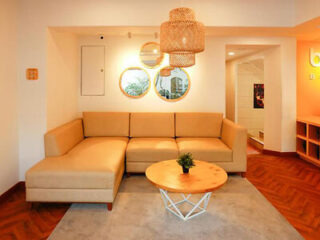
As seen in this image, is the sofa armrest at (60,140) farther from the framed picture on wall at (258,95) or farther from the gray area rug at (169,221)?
the framed picture on wall at (258,95)

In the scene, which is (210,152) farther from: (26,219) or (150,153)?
(26,219)

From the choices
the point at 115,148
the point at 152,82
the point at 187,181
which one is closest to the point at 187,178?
the point at 187,181

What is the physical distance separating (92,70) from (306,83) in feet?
14.3

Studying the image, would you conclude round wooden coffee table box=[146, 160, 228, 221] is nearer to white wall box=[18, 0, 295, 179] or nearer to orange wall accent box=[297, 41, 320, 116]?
white wall box=[18, 0, 295, 179]

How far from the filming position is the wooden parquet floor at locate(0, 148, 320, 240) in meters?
2.30

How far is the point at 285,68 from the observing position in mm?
4703

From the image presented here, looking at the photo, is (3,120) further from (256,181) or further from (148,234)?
(256,181)

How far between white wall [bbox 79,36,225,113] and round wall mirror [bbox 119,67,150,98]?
78 millimetres

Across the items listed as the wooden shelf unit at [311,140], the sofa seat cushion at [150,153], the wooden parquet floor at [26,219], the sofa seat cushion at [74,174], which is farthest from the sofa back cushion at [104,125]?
the wooden shelf unit at [311,140]

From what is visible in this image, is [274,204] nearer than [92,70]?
Yes

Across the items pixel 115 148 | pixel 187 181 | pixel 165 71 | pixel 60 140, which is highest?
pixel 165 71

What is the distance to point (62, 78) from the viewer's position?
3.93 meters

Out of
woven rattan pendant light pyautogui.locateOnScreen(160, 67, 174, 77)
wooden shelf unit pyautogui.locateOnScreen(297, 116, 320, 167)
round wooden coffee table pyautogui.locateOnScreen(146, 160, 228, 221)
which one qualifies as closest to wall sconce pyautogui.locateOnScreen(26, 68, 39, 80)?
round wooden coffee table pyautogui.locateOnScreen(146, 160, 228, 221)

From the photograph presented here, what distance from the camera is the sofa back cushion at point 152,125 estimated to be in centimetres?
431
